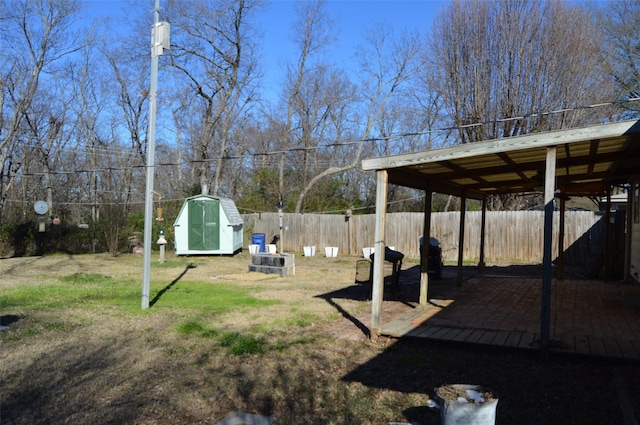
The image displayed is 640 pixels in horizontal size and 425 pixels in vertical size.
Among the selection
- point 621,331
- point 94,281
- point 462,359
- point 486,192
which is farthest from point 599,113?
point 94,281

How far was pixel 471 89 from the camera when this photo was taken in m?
17.6

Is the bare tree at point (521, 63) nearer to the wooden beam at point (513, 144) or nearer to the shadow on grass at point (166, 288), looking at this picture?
the shadow on grass at point (166, 288)

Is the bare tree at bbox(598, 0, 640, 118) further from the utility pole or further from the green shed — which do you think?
the utility pole

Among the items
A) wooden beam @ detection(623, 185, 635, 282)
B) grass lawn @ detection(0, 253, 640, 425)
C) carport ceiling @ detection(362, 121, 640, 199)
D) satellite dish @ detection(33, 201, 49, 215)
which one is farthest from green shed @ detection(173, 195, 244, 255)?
wooden beam @ detection(623, 185, 635, 282)

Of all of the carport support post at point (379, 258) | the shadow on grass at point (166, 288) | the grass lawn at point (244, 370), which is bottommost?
the shadow on grass at point (166, 288)

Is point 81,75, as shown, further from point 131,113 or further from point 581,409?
point 581,409

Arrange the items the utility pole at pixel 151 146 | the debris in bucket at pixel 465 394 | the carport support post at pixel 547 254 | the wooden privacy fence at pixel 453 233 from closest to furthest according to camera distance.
Result: the debris in bucket at pixel 465 394
the carport support post at pixel 547 254
the utility pole at pixel 151 146
the wooden privacy fence at pixel 453 233

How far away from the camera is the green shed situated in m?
18.8

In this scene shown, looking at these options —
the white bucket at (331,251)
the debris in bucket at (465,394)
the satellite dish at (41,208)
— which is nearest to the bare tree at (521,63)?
the white bucket at (331,251)

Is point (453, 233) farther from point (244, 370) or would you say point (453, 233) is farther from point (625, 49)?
point (244, 370)

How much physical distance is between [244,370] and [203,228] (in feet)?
48.2

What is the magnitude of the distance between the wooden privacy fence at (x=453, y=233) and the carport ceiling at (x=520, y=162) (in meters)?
5.80

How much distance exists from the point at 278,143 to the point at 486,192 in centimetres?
1984

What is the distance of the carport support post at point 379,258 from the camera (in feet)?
19.2
